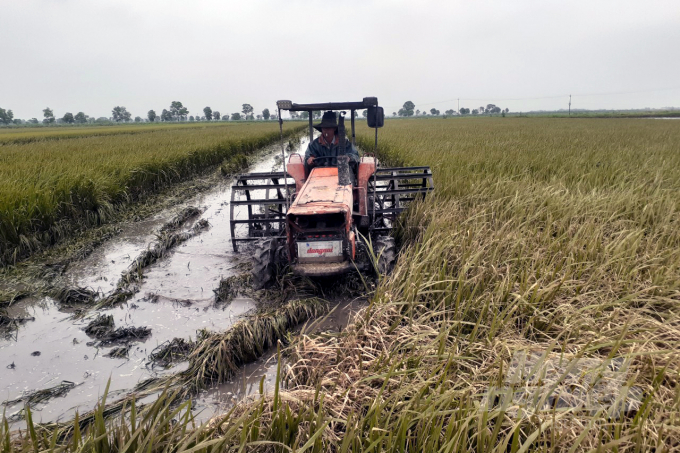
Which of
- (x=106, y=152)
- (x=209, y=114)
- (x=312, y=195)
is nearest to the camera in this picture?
(x=312, y=195)

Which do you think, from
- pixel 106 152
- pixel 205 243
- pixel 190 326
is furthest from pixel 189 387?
pixel 106 152

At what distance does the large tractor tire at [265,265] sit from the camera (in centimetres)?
430

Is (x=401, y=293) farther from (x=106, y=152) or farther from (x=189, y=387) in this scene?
(x=106, y=152)

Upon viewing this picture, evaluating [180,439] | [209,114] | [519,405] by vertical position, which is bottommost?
[180,439]

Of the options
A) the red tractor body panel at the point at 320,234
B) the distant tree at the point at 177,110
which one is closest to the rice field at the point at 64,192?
the red tractor body panel at the point at 320,234

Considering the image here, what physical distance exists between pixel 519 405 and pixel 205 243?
538 cm

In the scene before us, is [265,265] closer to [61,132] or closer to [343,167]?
[343,167]

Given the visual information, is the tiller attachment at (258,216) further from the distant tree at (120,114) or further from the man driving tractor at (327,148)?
the distant tree at (120,114)

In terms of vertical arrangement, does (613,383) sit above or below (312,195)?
below

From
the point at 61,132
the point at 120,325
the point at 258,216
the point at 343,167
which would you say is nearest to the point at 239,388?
the point at 120,325

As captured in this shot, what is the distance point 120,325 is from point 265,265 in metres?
1.52

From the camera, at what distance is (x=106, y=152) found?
11.0 m

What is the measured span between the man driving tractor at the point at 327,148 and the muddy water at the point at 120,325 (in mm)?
1778

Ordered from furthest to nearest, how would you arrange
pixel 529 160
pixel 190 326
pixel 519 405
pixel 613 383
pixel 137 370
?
pixel 529 160, pixel 190 326, pixel 137 370, pixel 613 383, pixel 519 405
